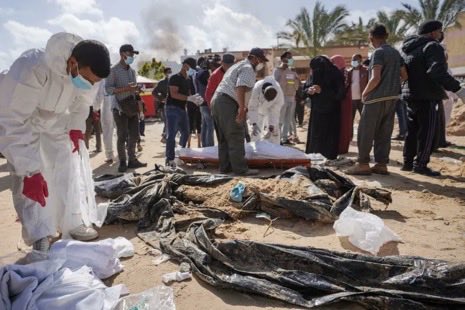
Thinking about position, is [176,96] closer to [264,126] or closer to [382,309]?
[264,126]

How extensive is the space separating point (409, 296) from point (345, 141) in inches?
186

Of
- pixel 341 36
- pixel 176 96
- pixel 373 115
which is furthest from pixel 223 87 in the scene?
pixel 341 36

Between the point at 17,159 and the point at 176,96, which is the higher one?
the point at 176,96

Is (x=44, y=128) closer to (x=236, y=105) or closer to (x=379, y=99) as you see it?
(x=236, y=105)

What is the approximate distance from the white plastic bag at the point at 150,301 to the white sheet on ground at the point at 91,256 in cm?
45

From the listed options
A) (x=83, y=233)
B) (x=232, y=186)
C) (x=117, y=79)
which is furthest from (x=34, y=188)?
(x=117, y=79)

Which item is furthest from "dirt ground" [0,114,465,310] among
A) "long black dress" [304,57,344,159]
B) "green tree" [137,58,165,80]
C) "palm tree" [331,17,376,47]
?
"green tree" [137,58,165,80]

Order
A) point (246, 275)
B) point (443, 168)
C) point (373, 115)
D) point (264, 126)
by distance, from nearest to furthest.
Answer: point (246, 275) → point (373, 115) → point (443, 168) → point (264, 126)

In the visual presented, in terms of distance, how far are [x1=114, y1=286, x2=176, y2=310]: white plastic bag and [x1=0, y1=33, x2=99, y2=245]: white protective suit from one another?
0.91 meters

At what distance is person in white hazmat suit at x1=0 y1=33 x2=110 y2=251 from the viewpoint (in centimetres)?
249

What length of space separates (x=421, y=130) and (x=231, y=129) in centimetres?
242

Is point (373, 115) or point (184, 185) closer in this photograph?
point (184, 185)

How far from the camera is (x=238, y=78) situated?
4961mm

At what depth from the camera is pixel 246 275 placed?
244 centimetres
